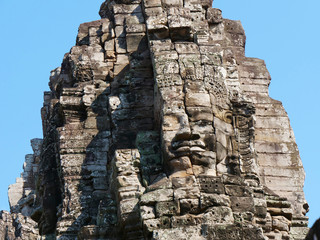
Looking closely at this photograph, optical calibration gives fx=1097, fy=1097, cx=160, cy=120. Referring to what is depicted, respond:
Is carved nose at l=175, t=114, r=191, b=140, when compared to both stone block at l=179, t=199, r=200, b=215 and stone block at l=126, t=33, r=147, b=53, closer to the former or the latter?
stone block at l=179, t=199, r=200, b=215

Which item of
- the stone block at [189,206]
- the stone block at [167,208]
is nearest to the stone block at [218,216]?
the stone block at [189,206]

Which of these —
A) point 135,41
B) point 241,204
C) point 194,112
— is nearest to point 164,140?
point 194,112

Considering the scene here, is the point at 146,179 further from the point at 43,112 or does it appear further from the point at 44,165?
the point at 43,112

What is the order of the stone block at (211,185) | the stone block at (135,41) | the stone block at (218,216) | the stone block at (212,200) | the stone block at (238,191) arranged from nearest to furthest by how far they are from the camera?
the stone block at (218,216)
the stone block at (212,200)
the stone block at (211,185)
the stone block at (238,191)
the stone block at (135,41)

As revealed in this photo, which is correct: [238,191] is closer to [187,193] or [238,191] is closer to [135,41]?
[187,193]

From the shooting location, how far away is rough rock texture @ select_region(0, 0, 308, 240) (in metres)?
26.0

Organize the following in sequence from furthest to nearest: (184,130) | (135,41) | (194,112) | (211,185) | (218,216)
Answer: (135,41) < (194,112) < (184,130) < (211,185) < (218,216)

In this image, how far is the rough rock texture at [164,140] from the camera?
26000 millimetres

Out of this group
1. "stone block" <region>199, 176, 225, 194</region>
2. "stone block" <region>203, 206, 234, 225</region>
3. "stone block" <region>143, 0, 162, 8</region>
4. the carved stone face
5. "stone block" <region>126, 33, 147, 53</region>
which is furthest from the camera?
"stone block" <region>126, 33, 147, 53</region>

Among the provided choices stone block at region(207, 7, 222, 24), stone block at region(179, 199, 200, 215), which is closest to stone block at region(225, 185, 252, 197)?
stone block at region(179, 199, 200, 215)

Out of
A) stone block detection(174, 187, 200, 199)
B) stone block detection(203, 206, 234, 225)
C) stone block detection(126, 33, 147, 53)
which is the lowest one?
stone block detection(203, 206, 234, 225)

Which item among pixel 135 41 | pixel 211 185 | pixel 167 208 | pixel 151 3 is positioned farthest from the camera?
pixel 135 41

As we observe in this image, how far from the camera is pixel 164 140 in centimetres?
2714

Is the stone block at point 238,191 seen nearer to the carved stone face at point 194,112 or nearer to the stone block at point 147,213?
the carved stone face at point 194,112
